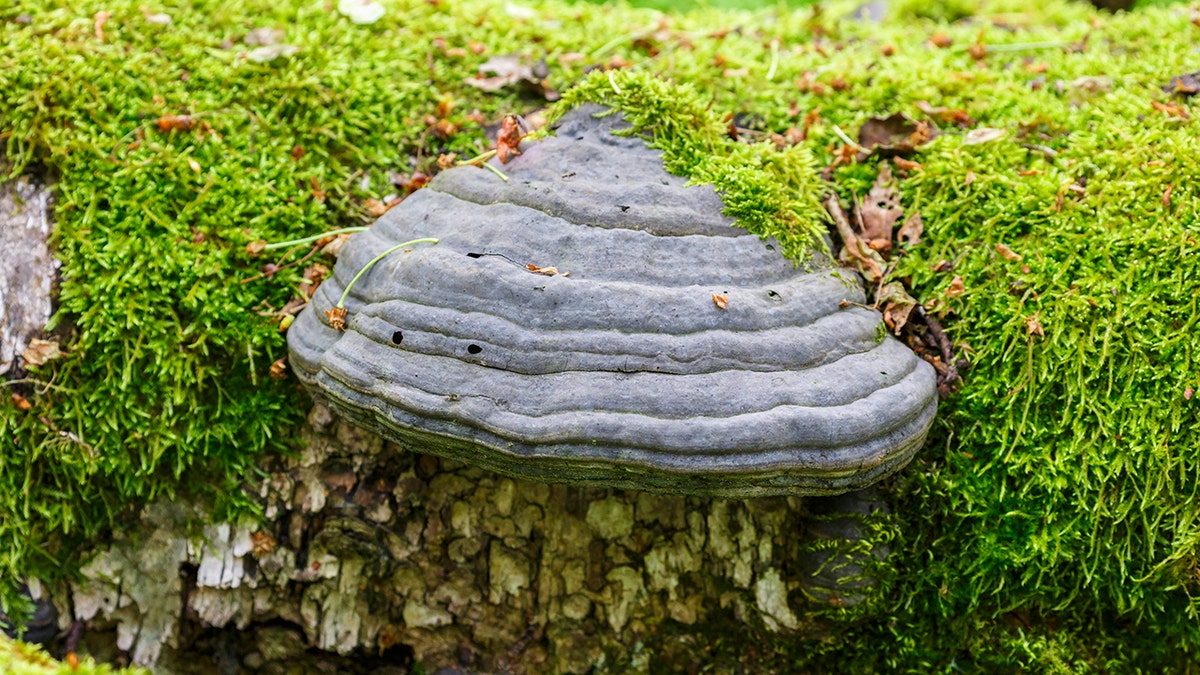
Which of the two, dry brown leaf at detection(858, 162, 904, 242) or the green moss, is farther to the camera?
dry brown leaf at detection(858, 162, 904, 242)

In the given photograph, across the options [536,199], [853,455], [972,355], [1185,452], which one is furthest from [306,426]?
[1185,452]

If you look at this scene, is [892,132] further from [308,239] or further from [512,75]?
[308,239]

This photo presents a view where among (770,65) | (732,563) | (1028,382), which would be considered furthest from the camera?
(770,65)

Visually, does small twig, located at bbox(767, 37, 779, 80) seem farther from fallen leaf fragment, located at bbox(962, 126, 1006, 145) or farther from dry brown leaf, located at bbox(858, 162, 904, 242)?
fallen leaf fragment, located at bbox(962, 126, 1006, 145)

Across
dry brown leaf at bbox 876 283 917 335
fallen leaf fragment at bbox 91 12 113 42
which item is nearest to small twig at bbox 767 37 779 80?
dry brown leaf at bbox 876 283 917 335

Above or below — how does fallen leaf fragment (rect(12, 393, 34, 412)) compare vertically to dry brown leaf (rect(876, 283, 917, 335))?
below

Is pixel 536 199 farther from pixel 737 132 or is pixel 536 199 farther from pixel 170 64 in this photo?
pixel 170 64

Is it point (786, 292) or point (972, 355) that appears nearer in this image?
point (786, 292)

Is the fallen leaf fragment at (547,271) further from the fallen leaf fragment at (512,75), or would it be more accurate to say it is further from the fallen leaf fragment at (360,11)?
the fallen leaf fragment at (360,11)
